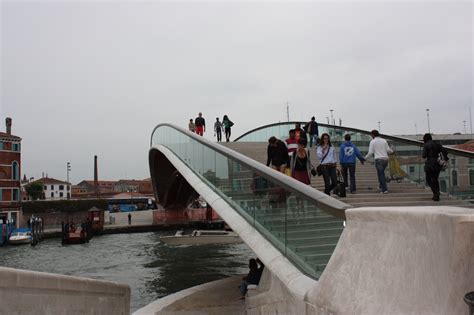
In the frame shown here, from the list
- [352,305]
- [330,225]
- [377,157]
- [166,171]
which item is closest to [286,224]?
[330,225]

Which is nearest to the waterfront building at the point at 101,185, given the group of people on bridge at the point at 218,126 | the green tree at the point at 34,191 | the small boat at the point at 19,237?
the green tree at the point at 34,191

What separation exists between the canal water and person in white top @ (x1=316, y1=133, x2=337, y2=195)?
20.9 ft

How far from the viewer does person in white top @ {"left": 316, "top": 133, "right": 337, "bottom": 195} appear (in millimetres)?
8242

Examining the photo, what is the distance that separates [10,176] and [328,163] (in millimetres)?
40416

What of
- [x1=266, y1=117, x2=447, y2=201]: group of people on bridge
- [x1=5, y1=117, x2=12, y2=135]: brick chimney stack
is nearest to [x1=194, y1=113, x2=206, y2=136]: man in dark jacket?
[x1=266, y1=117, x2=447, y2=201]: group of people on bridge

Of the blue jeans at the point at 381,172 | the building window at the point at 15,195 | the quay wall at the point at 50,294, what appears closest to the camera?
the quay wall at the point at 50,294

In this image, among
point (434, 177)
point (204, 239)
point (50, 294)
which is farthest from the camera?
point (204, 239)

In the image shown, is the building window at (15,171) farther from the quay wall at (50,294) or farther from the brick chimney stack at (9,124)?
the quay wall at (50,294)

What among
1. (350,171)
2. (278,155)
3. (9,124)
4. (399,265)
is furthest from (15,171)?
(399,265)

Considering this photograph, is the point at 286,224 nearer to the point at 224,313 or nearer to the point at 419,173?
the point at 224,313

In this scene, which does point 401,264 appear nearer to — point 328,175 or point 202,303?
point 328,175

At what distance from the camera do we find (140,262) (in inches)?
880

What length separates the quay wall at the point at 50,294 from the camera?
475cm

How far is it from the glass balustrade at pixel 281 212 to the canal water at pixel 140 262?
495 cm
